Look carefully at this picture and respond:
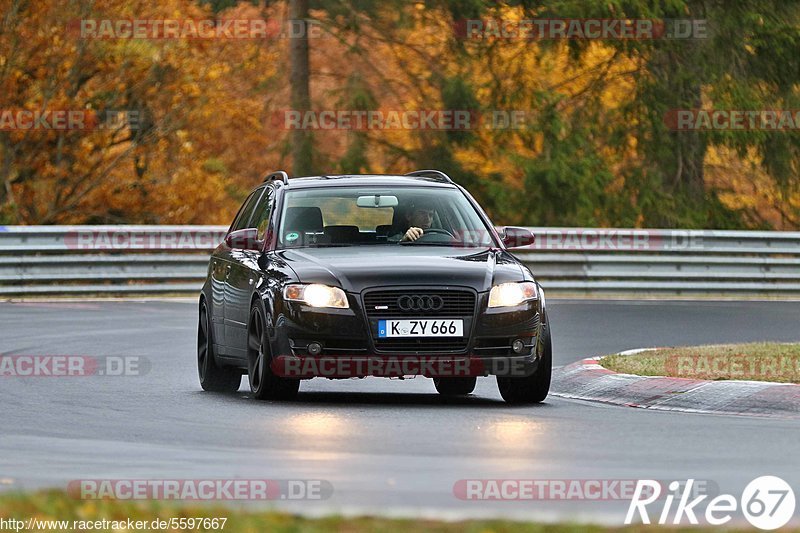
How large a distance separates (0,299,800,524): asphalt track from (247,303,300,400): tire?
0.54 ft

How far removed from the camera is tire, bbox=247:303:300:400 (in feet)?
45.5

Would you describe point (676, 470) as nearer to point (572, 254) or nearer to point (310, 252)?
point (310, 252)

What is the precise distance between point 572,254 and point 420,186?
15.6 meters

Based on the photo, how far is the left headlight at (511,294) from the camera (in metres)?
13.6

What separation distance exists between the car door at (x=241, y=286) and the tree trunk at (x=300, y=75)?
2519 cm

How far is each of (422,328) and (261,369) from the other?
1.28 metres

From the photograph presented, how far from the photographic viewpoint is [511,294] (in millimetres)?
13719

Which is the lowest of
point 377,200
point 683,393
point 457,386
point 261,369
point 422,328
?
point 457,386
